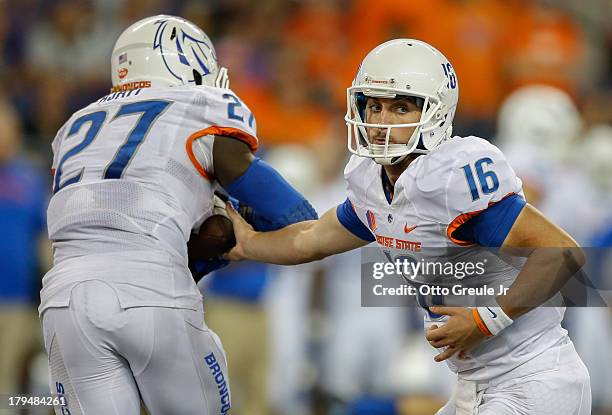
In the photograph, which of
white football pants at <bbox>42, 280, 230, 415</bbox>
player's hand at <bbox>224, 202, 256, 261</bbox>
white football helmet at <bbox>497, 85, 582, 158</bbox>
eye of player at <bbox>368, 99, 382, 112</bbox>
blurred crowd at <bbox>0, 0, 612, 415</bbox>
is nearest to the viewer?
white football pants at <bbox>42, 280, 230, 415</bbox>

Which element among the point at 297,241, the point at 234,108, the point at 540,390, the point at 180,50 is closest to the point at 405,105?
the point at 234,108

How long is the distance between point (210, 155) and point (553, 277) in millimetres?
1357

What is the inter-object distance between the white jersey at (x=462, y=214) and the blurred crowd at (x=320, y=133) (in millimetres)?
2674

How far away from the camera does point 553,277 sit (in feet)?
12.5

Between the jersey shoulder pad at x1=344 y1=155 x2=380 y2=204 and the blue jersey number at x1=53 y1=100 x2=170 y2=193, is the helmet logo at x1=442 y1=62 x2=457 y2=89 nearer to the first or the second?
the jersey shoulder pad at x1=344 y1=155 x2=380 y2=204

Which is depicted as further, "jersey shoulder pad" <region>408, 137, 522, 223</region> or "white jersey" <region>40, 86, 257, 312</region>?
"white jersey" <region>40, 86, 257, 312</region>

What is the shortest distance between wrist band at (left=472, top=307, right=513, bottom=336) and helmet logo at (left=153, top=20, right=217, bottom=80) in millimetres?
1500

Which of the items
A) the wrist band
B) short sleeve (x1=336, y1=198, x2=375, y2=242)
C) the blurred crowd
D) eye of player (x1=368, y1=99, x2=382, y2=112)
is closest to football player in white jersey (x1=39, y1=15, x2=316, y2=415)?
short sleeve (x1=336, y1=198, x2=375, y2=242)

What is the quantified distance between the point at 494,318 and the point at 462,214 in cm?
37

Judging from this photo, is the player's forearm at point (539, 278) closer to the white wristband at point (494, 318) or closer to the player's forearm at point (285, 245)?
the white wristband at point (494, 318)

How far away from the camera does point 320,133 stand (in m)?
9.77

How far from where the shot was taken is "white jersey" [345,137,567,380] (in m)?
3.77

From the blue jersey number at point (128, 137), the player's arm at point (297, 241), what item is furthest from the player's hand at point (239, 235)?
the blue jersey number at point (128, 137)

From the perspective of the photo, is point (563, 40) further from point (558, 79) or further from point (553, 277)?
point (553, 277)
